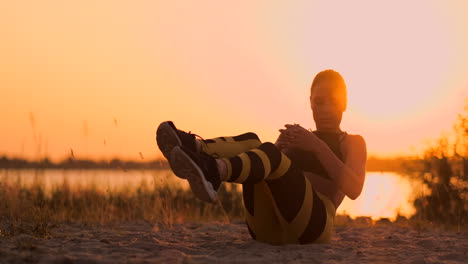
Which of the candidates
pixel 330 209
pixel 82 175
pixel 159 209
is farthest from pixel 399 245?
pixel 82 175

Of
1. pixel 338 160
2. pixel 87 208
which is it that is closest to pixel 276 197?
pixel 338 160

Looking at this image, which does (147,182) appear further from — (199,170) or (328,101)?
(199,170)

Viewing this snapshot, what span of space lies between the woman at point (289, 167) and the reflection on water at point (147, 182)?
3536mm

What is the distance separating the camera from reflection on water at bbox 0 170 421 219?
881cm

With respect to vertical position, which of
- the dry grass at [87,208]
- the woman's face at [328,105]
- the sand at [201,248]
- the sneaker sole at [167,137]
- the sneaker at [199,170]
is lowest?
the sand at [201,248]

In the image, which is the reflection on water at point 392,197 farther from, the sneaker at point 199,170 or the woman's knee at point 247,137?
the sneaker at point 199,170

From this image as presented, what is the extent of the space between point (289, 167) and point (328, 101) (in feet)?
3.53

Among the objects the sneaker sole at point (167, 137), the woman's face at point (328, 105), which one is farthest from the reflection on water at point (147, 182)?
the sneaker sole at point (167, 137)

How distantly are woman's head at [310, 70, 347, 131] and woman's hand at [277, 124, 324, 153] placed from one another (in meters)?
0.46

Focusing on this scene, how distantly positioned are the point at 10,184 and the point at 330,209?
571cm

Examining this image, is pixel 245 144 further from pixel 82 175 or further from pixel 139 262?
pixel 82 175

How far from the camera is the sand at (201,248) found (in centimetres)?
420

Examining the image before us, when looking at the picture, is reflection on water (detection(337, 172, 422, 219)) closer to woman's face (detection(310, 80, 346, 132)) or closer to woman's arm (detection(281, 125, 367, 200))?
woman's face (detection(310, 80, 346, 132))

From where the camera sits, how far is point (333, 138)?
4910mm
